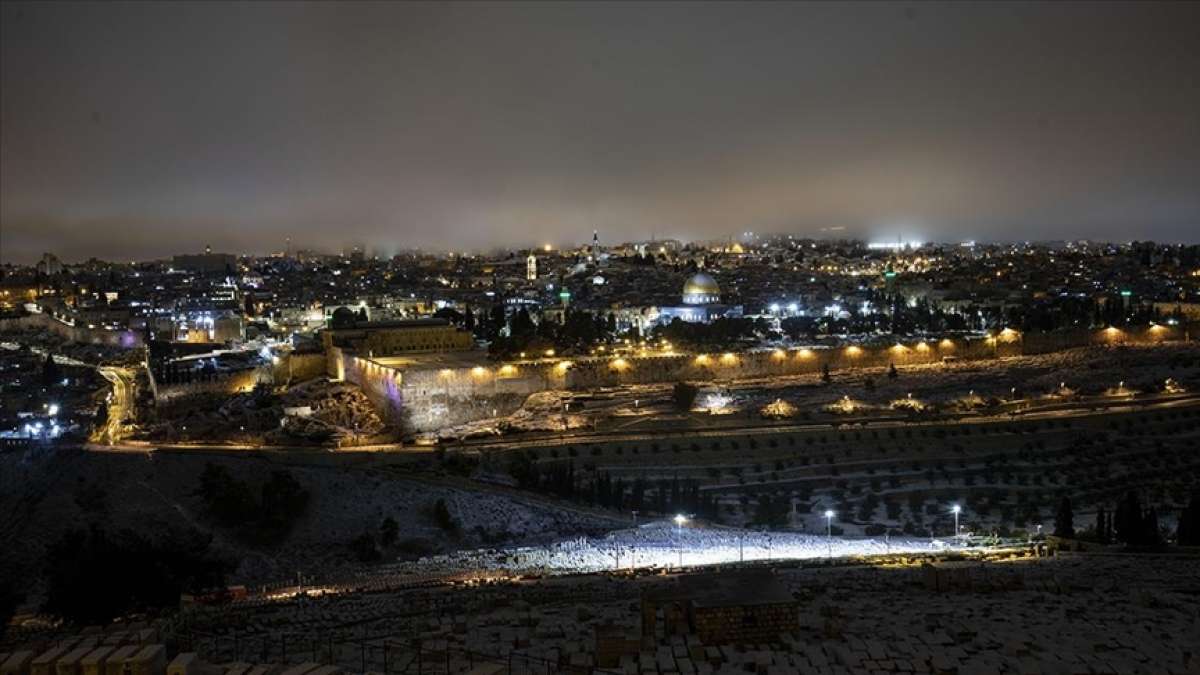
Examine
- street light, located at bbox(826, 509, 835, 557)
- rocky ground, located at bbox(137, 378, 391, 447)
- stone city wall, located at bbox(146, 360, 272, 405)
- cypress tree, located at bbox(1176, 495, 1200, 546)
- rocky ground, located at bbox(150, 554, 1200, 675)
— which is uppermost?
stone city wall, located at bbox(146, 360, 272, 405)

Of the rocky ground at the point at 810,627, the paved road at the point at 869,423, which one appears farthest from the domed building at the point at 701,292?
the rocky ground at the point at 810,627

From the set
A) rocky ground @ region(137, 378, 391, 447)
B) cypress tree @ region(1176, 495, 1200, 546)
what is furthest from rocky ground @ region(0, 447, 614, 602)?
cypress tree @ region(1176, 495, 1200, 546)

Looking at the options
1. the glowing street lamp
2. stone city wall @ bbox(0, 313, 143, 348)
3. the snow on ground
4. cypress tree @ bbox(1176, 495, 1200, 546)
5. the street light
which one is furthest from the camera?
stone city wall @ bbox(0, 313, 143, 348)

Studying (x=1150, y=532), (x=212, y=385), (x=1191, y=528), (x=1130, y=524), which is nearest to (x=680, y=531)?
(x=1130, y=524)

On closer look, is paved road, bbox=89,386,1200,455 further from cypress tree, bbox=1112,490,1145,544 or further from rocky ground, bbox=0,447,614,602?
cypress tree, bbox=1112,490,1145,544

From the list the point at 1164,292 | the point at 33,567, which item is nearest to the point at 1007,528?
the point at 33,567

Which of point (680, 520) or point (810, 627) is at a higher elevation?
point (810, 627)

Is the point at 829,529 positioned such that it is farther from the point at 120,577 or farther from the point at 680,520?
the point at 120,577

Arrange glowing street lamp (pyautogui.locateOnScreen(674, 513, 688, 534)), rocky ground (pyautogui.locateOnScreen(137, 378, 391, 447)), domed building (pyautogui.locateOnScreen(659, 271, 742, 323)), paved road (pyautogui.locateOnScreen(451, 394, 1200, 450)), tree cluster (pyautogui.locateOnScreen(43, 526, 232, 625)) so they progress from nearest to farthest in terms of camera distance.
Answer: tree cluster (pyautogui.locateOnScreen(43, 526, 232, 625))
glowing street lamp (pyautogui.locateOnScreen(674, 513, 688, 534))
paved road (pyautogui.locateOnScreen(451, 394, 1200, 450))
rocky ground (pyautogui.locateOnScreen(137, 378, 391, 447))
domed building (pyautogui.locateOnScreen(659, 271, 742, 323))

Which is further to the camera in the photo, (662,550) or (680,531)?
(680,531)

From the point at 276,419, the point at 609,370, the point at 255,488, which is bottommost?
the point at 255,488
